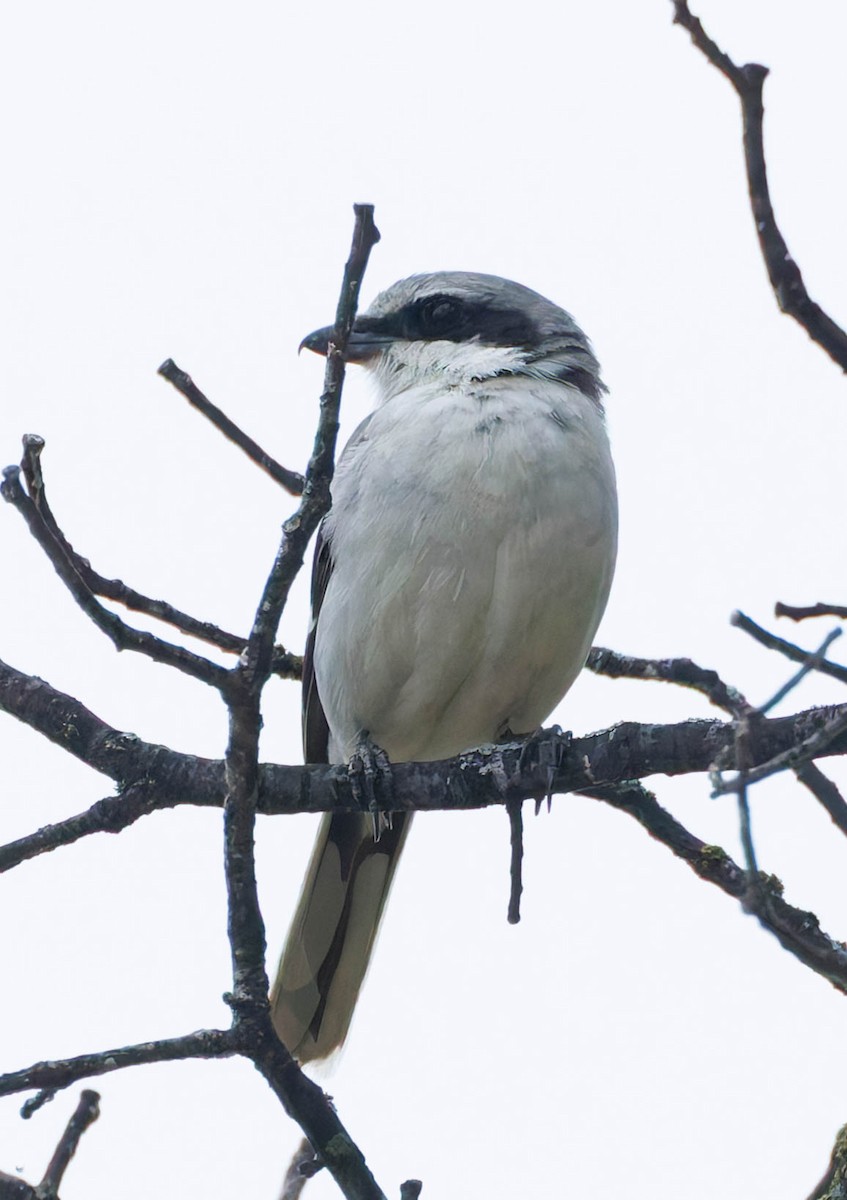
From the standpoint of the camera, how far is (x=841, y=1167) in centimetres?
370

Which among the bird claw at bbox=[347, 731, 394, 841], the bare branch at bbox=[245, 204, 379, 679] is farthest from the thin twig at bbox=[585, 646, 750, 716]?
the bare branch at bbox=[245, 204, 379, 679]

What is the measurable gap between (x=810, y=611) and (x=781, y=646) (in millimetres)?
131

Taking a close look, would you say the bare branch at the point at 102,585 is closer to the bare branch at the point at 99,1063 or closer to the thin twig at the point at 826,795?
the bare branch at the point at 99,1063

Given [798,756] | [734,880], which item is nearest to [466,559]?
[734,880]

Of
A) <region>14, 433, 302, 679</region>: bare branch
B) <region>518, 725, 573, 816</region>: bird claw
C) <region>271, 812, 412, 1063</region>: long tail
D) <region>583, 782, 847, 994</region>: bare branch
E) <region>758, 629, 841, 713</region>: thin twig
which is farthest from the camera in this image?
<region>271, 812, 412, 1063</region>: long tail

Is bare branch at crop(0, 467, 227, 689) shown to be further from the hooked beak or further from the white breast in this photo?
the hooked beak

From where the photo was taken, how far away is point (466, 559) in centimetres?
525

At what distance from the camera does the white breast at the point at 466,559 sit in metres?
5.27

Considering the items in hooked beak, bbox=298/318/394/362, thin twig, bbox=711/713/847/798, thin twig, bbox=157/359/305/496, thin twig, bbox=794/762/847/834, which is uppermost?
hooked beak, bbox=298/318/394/362

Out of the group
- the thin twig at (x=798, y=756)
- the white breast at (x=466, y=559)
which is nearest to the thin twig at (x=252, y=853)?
the thin twig at (x=798, y=756)

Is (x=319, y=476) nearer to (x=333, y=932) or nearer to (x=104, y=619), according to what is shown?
(x=104, y=619)

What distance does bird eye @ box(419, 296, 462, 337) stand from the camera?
6539 millimetres

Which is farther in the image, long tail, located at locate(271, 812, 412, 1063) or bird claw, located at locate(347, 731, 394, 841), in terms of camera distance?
long tail, located at locate(271, 812, 412, 1063)

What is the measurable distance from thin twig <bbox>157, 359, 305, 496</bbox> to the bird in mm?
949
